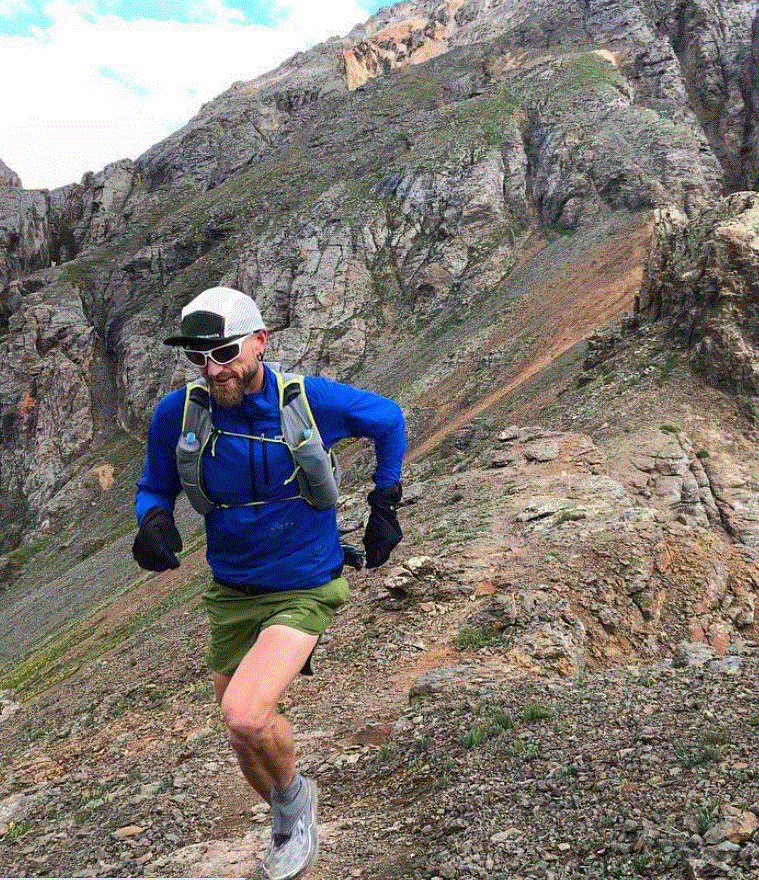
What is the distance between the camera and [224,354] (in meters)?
4.25

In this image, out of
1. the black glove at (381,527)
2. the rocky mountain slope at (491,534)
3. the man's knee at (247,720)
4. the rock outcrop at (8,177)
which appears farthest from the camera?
the rock outcrop at (8,177)

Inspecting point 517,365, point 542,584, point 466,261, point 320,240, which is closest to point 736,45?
point 466,261

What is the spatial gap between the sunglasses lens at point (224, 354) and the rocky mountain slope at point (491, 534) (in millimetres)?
3189

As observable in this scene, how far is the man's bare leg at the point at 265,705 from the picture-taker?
3.94m

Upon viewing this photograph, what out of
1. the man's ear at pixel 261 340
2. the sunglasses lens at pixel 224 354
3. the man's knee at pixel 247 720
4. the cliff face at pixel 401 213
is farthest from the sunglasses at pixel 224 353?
the cliff face at pixel 401 213

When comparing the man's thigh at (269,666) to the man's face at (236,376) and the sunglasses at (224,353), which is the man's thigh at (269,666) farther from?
the sunglasses at (224,353)

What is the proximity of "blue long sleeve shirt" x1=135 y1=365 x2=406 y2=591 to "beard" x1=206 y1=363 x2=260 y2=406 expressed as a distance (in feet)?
0.20

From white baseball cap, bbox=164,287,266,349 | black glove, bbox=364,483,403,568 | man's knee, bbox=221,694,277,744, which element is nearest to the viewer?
man's knee, bbox=221,694,277,744

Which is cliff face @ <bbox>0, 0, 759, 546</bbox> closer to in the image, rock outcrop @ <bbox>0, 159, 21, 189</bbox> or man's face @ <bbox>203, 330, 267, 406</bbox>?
man's face @ <bbox>203, 330, 267, 406</bbox>

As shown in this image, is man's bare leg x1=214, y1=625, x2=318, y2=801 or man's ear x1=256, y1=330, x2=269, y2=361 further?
man's ear x1=256, y1=330, x2=269, y2=361

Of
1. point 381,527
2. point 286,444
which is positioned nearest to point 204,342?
point 286,444

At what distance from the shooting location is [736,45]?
6278 centimetres

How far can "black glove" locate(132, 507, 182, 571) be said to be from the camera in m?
4.60

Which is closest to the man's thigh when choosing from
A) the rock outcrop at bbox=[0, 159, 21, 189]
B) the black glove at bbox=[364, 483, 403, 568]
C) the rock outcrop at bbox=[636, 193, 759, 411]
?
the black glove at bbox=[364, 483, 403, 568]
